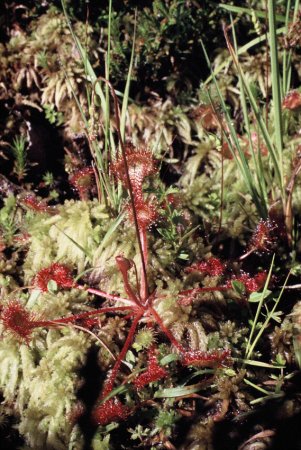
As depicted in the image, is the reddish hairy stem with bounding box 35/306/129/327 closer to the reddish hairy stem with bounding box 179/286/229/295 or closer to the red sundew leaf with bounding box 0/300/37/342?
the red sundew leaf with bounding box 0/300/37/342

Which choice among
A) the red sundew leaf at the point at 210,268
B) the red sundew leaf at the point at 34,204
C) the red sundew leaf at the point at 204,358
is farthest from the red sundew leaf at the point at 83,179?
Result: the red sundew leaf at the point at 204,358

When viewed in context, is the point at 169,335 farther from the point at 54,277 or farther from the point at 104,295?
the point at 54,277

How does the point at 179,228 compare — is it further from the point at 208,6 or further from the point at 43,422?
the point at 208,6

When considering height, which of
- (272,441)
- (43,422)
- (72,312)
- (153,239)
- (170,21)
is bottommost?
(272,441)

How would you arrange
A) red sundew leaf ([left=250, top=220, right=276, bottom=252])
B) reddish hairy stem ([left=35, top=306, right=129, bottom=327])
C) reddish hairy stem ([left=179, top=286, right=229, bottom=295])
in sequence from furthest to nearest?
red sundew leaf ([left=250, top=220, right=276, bottom=252]) → reddish hairy stem ([left=179, top=286, right=229, bottom=295]) → reddish hairy stem ([left=35, top=306, right=129, bottom=327])

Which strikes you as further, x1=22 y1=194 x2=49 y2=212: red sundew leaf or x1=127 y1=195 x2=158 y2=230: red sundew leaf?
x1=22 y1=194 x2=49 y2=212: red sundew leaf

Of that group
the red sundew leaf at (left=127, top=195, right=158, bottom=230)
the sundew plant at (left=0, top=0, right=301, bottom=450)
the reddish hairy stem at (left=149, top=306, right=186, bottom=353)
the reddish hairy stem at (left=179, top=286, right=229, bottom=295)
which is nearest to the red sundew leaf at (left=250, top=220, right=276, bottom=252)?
the sundew plant at (left=0, top=0, right=301, bottom=450)

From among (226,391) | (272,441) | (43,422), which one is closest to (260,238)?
(226,391)
